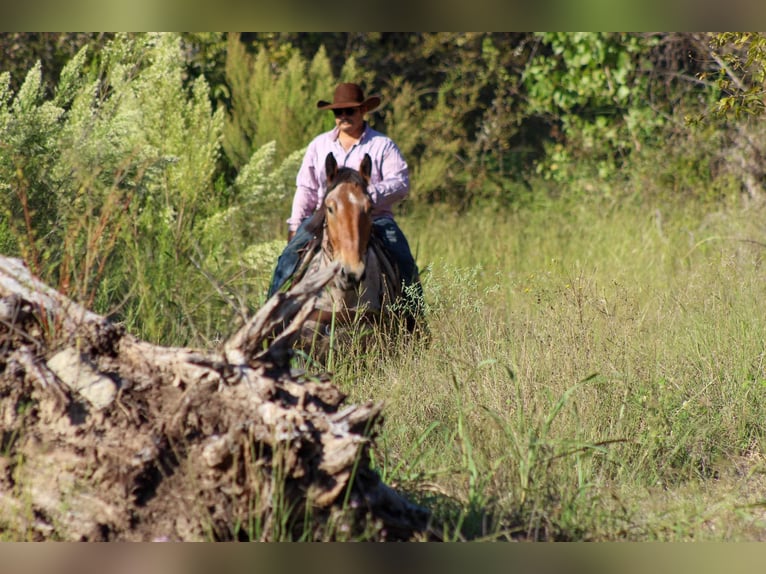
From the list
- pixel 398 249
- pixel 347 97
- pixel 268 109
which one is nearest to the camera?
pixel 398 249

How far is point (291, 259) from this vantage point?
6.54 metres

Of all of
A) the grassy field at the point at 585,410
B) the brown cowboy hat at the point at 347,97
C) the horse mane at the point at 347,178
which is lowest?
the grassy field at the point at 585,410

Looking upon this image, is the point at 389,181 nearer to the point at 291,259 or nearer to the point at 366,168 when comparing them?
the point at 366,168

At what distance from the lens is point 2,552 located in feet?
7.91

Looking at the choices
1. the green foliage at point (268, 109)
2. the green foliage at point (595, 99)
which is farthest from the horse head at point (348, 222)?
the green foliage at point (595, 99)

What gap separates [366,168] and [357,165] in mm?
801

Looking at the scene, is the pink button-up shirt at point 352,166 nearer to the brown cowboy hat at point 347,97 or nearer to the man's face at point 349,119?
the man's face at point 349,119

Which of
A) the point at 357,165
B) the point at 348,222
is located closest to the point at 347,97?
the point at 357,165

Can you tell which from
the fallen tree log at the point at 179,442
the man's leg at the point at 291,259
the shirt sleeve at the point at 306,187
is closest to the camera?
the fallen tree log at the point at 179,442

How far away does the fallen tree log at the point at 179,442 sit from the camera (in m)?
3.15

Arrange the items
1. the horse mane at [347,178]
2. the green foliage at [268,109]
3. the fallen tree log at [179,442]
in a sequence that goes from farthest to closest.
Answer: the green foliage at [268,109]
the horse mane at [347,178]
the fallen tree log at [179,442]

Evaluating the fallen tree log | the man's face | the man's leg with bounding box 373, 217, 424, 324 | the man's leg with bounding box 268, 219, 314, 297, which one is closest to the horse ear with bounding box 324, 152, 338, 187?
the man's leg with bounding box 268, 219, 314, 297
